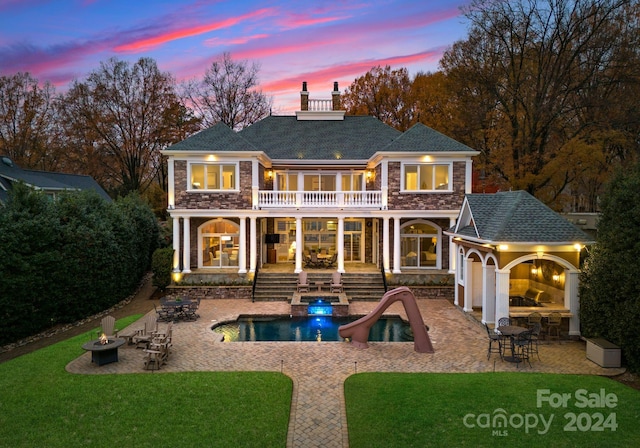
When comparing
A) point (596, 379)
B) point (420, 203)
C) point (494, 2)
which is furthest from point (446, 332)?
point (494, 2)

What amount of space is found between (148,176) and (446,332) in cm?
3810

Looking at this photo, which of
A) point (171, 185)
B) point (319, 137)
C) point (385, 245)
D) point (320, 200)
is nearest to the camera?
point (171, 185)

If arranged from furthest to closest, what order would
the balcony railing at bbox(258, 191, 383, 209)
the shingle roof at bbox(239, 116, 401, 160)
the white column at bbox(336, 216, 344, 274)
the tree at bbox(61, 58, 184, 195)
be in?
the tree at bbox(61, 58, 184, 195), the shingle roof at bbox(239, 116, 401, 160), the balcony railing at bbox(258, 191, 383, 209), the white column at bbox(336, 216, 344, 274)

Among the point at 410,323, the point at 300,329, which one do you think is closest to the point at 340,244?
the point at 300,329

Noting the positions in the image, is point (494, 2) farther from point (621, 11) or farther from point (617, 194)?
point (617, 194)

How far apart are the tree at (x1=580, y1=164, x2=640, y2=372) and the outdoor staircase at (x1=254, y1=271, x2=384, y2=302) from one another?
9.91 m

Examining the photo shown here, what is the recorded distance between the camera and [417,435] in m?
7.47

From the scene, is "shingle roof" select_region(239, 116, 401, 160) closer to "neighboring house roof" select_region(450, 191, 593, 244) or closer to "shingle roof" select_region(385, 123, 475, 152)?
"shingle roof" select_region(385, 123, 475, 152)

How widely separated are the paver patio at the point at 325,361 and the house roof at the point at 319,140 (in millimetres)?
10593

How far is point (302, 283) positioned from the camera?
66.3 feet

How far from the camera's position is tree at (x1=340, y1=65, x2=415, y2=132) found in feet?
126

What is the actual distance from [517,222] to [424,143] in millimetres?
9028

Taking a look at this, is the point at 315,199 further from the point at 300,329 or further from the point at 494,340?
the point at 494,340

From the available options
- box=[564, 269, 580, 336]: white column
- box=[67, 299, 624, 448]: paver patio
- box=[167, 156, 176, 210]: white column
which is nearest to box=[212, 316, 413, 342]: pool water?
box=[67, 299, 624, 448]: paver patio
